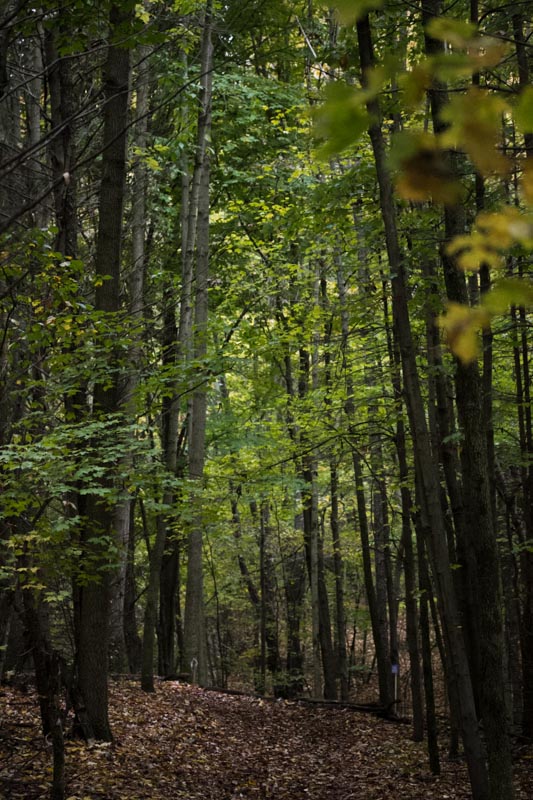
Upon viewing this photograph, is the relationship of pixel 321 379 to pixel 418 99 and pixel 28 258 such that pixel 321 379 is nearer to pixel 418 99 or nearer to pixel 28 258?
pixel 28 258

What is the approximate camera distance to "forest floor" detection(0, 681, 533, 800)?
6145 millimetres

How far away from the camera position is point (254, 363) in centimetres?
1645

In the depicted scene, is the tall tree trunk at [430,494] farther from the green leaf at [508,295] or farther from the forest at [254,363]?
the green leaf at [508,295]

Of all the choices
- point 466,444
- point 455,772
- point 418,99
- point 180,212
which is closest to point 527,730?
point 455,772

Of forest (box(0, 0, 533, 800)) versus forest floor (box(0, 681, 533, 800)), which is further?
forest floor (box(0, 681, 533, 800))

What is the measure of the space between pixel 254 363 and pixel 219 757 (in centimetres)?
965

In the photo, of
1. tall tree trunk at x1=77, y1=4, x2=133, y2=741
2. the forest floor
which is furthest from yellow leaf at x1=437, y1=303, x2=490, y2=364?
tall tree trunk at x1=77, y1=4, x2=133, y2=741

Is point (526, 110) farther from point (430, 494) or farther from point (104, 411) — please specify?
point (104, 411)

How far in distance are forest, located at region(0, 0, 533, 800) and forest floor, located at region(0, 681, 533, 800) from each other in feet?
0.20

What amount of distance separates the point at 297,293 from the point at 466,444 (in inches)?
433

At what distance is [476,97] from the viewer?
1.21 m

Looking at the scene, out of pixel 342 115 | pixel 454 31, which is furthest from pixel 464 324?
pixel 454 31

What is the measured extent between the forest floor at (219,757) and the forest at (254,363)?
0.06 m

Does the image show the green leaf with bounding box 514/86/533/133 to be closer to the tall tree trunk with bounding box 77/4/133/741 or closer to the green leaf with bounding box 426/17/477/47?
the green leaf with bounding box 426/17/477/47
